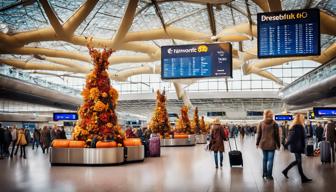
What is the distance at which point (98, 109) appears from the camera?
15672 mm

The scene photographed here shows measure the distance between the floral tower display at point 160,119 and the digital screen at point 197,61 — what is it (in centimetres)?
1263

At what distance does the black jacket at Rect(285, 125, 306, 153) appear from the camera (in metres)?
10.1

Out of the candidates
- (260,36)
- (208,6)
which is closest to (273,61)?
(208,6)

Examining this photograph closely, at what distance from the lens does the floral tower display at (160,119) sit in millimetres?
31039

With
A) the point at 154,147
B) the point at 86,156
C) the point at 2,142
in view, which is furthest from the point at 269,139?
the point at 2,142

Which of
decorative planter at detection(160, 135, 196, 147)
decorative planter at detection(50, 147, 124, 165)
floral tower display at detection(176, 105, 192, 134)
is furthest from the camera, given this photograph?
floral tower display at detection(176, 105, 192, 134)

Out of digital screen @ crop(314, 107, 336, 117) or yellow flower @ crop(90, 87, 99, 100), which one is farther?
digital screen @ crop(314, 107, 336, 117)

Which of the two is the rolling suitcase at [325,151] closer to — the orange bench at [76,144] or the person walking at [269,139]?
the person walking at [269,139]

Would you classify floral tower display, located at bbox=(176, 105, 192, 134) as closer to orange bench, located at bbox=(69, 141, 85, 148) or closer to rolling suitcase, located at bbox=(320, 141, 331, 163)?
orange bench, located at bbox=(69, 141, 85, 148)

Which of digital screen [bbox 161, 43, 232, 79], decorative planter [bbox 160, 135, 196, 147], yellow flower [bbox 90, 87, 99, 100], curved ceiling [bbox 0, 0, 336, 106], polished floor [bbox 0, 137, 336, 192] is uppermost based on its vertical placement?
curved ceiling [bbox 0, 0, 336, 106]

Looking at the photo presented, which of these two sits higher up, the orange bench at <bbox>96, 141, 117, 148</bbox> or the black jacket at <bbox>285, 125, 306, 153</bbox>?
the black jacket at <bbox>285, 125, 306, 153</bbox>

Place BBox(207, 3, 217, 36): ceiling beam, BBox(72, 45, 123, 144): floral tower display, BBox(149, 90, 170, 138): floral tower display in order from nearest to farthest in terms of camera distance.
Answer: BBox(72, 45, 123, 144): floral tower display
BBox(207, 3, 217, 36): ceiling beam
BBox(149, 90, 170, 138): floral tower display

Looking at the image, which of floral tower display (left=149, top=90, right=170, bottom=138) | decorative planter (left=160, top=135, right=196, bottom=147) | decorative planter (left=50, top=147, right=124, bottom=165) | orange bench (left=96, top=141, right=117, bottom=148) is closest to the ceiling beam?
floral tower display (left=149, top=90, right=170, bottom=138)

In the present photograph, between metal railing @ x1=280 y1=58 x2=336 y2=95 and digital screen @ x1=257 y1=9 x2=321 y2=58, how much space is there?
12832mm
